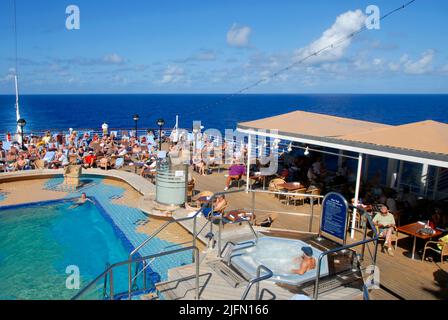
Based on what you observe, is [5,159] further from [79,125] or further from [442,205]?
[79,125]

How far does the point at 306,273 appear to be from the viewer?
519cm

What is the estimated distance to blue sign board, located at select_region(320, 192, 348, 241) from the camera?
5.88m

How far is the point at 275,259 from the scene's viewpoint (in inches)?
227

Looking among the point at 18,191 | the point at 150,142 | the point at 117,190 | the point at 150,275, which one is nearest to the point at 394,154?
the point at 150,275

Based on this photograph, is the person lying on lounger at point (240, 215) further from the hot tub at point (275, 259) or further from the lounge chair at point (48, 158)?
the lounge chair at point (48, 158)

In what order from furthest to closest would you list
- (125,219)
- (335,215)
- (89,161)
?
1. (89,161)
2. (125,219)
3. (335,215)

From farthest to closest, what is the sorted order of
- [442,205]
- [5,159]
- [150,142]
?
1. [150,142]
2. [5,159]
3. [442,205]

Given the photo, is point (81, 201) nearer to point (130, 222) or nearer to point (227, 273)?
point (130, 222)

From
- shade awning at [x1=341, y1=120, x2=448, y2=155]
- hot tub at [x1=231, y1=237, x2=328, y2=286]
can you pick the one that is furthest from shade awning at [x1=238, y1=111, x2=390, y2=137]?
hot tub at [x1=231, y1=237, x2=328, y2=286]

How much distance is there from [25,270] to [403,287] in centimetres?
631

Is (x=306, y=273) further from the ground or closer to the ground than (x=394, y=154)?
closer to the ground

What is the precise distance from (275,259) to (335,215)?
120 cm

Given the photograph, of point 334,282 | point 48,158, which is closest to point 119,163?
point 48,158
